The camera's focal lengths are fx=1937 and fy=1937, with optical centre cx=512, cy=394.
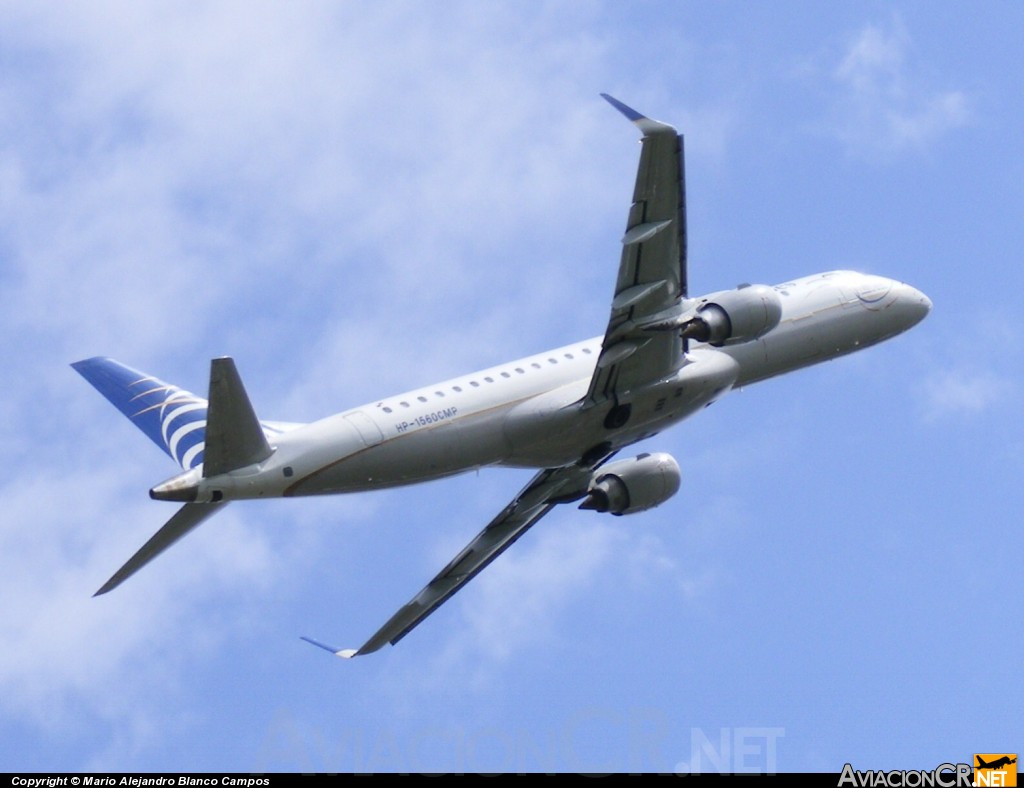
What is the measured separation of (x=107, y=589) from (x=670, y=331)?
16010mm

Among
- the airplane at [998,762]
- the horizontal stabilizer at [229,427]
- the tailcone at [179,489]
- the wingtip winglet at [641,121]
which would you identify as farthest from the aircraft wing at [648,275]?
the airplane at [998,762]

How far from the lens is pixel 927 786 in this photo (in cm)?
3709

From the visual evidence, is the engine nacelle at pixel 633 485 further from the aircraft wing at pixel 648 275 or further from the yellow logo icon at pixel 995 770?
the yellow logo icon at pixel 995 770

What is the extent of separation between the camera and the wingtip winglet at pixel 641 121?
1749 inches

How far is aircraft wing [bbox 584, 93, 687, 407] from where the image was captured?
46.4 metres

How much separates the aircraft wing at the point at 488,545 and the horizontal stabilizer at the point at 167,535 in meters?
9.28

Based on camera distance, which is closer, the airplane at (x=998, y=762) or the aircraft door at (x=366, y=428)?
the airplane at (x=998, y=762)

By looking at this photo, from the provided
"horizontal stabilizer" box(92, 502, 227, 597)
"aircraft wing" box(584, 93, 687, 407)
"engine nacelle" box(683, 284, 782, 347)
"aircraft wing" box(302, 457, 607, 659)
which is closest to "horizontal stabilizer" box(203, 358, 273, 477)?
"horizontal stabilizer" box(92, 502, 227, 597)

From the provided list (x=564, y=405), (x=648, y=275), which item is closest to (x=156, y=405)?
(x=564, y=405)

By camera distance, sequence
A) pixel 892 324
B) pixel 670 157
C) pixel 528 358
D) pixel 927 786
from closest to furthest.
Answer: pixel 927 786 → pixel 670 157 → pixel 528 358 → pixel 892 324

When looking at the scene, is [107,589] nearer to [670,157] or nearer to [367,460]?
[367,460]

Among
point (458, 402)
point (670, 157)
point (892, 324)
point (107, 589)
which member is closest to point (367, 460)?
point (458, 402)

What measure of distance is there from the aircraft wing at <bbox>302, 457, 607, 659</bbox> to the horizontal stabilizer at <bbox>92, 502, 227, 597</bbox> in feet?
Answer: 30.4

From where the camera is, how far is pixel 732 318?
5141 cm
